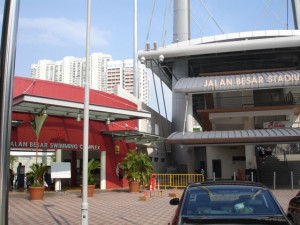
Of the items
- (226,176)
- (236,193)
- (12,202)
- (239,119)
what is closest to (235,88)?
(239,119)

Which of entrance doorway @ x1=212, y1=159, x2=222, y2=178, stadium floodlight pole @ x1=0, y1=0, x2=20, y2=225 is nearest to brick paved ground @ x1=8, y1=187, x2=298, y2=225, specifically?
stadium floodlight pole @ x1=0, y1=0, x2=20, y2=225

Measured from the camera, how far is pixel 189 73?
44.0 m

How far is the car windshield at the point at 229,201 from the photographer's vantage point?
570 cm

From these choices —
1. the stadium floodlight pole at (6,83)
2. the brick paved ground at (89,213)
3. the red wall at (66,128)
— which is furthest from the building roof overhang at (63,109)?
the stadium floodlight pole at (6,83)

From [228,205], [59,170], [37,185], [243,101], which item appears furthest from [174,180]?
[228,205]

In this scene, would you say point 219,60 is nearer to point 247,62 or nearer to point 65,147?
point 247,62

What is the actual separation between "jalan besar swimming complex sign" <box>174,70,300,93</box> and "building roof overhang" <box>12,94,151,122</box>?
789 centimetres

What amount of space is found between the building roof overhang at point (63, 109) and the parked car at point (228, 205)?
567 inches

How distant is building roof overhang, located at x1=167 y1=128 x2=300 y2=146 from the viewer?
27.9 metres

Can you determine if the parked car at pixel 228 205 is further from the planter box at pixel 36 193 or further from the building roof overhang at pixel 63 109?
the building roof overhang at pixel 63 109

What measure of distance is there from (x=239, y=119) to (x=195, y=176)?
1313cm

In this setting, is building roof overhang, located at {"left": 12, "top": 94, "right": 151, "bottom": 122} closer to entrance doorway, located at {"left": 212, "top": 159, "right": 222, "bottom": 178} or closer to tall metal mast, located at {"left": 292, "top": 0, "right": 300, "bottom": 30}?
entrance doorway, located at {"left": 212, "top": 159, "right": 222, "bottom": 178}

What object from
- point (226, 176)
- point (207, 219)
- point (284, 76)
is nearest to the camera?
point (207, 219)

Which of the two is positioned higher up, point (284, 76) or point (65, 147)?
point (284, 76)
